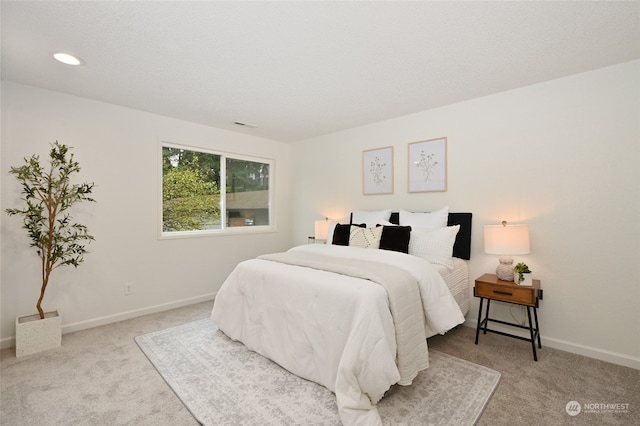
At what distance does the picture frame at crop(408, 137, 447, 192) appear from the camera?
337 cm

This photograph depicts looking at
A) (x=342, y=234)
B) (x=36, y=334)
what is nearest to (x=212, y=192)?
(x=342, y=234)

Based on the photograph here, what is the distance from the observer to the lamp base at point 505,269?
2.64m

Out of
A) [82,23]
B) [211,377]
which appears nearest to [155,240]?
[211,377]

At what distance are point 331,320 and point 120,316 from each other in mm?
2727

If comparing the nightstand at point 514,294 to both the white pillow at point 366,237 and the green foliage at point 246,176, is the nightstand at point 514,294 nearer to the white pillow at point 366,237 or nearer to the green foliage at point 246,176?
the white pillow at point 366,237

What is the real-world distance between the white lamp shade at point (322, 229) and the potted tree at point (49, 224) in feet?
8.68

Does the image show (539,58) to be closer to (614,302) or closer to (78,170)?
(614,302)

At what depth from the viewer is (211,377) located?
2.14m

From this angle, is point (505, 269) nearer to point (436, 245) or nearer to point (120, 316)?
point (436, 245)

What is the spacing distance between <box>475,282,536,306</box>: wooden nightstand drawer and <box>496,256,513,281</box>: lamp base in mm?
143

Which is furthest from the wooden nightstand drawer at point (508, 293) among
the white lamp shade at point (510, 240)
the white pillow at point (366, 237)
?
the white pillow at point (366, 237)

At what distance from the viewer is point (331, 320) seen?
194cm

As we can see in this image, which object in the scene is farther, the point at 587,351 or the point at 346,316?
the point at 587,351

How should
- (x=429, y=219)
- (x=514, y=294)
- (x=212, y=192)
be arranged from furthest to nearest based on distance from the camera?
(x=212, y=192), (x=429, y=219), (x=514, y=294)
